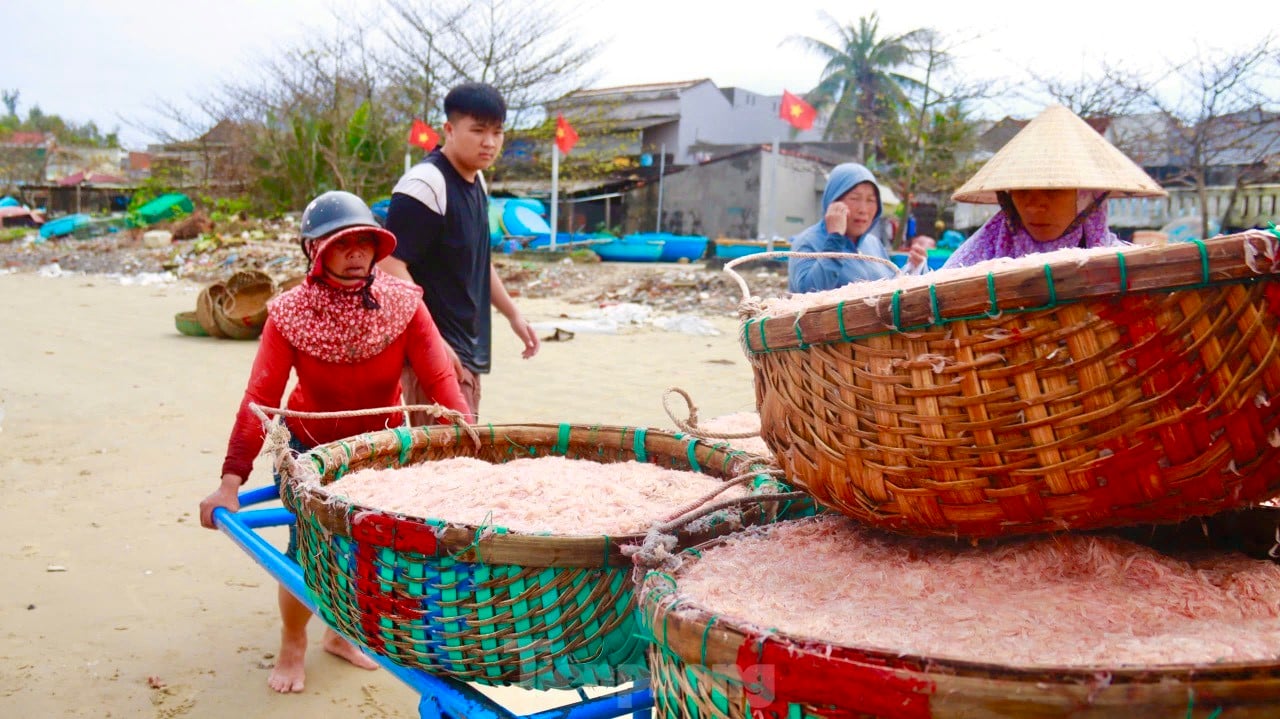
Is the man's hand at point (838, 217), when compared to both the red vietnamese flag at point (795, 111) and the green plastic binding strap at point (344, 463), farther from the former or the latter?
the red vietnamese flag at point (795, 111)

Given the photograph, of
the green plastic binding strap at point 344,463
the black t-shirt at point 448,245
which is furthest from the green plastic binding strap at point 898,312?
the black t-shirt at point 448,245

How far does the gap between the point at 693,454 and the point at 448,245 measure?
158cm

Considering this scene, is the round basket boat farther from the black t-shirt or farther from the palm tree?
the palm tree

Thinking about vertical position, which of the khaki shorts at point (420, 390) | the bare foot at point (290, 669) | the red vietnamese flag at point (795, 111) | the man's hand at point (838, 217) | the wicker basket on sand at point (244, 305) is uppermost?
the red vietnamese flag at point (795, 111)

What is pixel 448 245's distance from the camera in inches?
125

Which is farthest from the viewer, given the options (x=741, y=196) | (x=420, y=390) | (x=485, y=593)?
(x=741, y=196)

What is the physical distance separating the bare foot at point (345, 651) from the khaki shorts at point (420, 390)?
26.8 inches

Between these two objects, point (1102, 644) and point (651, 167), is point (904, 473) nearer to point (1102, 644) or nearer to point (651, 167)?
point (1102, 644)

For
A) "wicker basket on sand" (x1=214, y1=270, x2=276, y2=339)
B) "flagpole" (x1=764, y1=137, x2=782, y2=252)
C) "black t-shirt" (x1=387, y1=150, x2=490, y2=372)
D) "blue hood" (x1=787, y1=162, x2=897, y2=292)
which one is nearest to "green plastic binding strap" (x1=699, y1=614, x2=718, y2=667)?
"black t-shirt" (x1=387, y1=150, x2=490, y2=372)

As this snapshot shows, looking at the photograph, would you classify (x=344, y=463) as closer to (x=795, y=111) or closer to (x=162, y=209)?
(x=795, y=111)

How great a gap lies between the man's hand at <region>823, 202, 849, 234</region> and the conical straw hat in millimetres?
1344

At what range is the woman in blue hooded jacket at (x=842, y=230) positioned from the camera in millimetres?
3762

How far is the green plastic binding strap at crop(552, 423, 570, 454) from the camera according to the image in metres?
2.12

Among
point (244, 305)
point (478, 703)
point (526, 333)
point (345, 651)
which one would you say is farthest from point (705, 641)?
point (244, 305)
